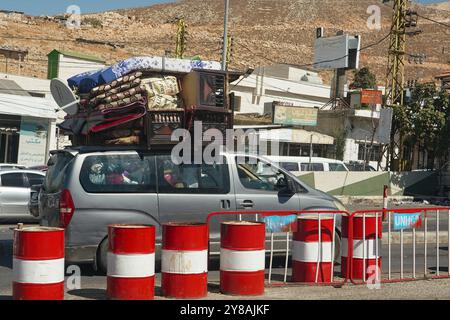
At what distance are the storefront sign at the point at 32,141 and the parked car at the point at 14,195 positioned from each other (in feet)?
60.9

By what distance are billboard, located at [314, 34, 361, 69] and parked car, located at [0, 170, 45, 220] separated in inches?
1524

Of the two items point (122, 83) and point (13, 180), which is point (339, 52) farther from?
point (122, 83)

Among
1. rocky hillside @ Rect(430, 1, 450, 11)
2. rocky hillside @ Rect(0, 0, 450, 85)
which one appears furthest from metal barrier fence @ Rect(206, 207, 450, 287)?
rocky hillside @ Rect(430, 1, 450, 11)

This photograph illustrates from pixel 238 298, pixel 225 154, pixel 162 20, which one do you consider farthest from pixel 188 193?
pixel 162 20

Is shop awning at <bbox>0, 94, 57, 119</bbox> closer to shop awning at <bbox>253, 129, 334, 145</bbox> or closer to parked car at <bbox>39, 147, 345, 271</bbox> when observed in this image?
shop awning at <bbox>253, 129, 334, 145</bbox>

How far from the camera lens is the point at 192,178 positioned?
9.82m

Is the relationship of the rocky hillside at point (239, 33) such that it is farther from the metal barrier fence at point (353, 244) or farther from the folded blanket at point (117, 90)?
the metal barrier fence at point (353, 244)

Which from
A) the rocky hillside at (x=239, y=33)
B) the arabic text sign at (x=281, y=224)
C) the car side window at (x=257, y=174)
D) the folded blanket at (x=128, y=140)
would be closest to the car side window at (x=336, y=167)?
the car side window at (x=257, y=174)

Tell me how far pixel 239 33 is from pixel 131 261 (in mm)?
117569

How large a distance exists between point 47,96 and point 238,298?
32.9 meters

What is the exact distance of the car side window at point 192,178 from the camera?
31.7 ft

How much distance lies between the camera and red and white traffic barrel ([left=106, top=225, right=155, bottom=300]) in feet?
23.5
